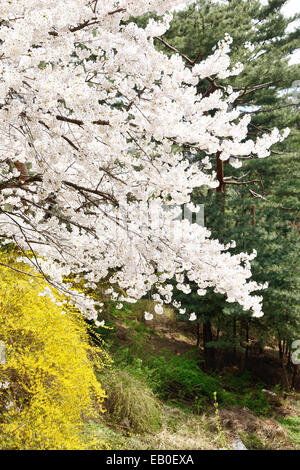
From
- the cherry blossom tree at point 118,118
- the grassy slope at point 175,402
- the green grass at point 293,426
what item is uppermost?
the cherry blossom tree at point 118,118

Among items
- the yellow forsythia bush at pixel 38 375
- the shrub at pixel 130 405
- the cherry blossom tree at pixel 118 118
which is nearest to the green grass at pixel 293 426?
the shrub at pixel 130 405

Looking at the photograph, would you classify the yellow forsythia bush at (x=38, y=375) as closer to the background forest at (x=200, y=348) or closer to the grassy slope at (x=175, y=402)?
the background forest at (x=200, y=348)

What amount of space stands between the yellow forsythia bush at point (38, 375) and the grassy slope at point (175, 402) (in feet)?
1.04

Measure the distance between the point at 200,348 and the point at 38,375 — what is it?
5593mm

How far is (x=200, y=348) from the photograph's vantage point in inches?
312

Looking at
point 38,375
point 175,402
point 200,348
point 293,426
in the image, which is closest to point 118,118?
point 38,375

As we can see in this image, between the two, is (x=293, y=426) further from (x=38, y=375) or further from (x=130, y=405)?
(x=38, y=375)

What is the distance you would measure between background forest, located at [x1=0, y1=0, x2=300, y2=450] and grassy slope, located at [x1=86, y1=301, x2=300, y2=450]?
0.07 ft

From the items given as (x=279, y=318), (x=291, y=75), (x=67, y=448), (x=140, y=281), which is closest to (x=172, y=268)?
(x=140, y=281)

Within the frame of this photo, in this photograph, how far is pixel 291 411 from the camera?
20.2 feet

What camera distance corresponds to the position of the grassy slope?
147 inches

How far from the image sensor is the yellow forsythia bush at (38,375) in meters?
2.63

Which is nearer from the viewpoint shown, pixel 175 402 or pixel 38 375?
pixel 38 375

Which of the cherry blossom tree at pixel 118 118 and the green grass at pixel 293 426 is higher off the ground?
the cherry blossom tree at pixel 118 118
